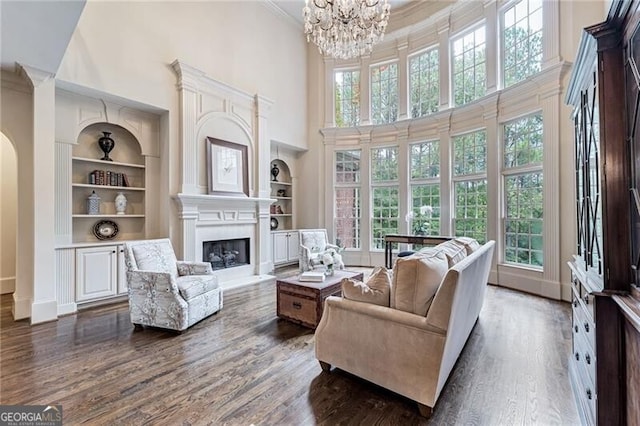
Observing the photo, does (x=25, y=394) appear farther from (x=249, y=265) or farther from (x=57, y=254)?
(x=249, y=265)

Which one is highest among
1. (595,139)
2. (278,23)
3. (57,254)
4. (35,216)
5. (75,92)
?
(278,23)

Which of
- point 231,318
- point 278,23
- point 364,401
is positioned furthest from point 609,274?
point 278,23

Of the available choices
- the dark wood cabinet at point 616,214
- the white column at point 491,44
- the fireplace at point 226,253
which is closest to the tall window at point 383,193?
the white column at point 491,44

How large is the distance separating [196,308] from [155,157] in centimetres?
286

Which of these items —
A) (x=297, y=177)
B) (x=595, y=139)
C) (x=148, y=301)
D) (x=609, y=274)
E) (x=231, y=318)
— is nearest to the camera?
(x=609, y=274)

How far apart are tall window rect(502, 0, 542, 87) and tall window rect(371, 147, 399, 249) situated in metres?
2.53

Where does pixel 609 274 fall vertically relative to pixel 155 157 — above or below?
below

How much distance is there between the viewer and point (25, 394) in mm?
2061

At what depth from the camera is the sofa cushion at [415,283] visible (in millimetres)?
1930

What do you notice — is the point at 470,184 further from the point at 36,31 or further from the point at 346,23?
the point at 36,31

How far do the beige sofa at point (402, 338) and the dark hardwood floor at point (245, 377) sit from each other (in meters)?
0.16

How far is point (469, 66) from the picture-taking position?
5.74 metres

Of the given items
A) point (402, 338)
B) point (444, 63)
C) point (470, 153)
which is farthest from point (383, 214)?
point (402, 338)

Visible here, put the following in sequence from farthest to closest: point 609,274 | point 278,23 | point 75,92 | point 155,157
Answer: point 278,23, point 155,157, point 75,92, point 609,274
